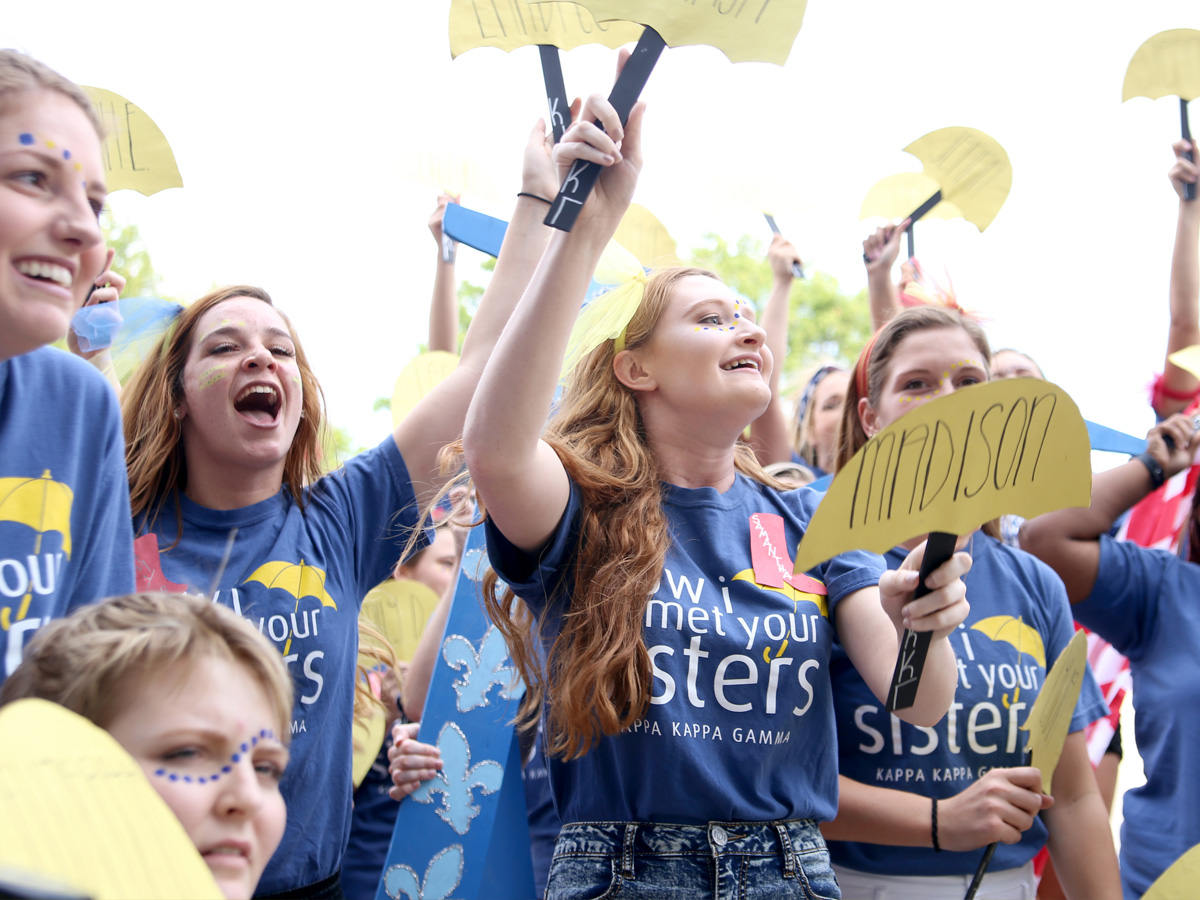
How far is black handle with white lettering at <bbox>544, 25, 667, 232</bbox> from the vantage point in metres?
1.41

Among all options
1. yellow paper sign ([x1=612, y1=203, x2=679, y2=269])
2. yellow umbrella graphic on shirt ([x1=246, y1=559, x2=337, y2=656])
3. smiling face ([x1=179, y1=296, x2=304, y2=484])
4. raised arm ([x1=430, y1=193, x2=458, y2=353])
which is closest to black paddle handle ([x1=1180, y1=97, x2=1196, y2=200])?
yellow paper sign ([x1=612, y1=203, x2=679, y2=269])

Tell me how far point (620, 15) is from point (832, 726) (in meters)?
1.19

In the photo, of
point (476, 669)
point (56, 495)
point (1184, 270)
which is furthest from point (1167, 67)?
point (56, 495)

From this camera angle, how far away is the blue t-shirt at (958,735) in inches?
79.5

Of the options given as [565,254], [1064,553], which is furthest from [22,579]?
[1064,553]

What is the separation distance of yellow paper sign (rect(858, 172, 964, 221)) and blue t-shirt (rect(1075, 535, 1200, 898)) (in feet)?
4.27

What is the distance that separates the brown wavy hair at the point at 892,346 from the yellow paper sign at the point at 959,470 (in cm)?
87

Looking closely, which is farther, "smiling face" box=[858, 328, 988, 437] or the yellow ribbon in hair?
"smiling face" box=[858, 328, 988, 437]

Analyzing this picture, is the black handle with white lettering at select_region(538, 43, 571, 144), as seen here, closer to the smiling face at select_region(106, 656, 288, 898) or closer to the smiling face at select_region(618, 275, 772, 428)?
the smiling face at select_region(618, 275, 772, 428)

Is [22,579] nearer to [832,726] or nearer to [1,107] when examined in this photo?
[1,107]

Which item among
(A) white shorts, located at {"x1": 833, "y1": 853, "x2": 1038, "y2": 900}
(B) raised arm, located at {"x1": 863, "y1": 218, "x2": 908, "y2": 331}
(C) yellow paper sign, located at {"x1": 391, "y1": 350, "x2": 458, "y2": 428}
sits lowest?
(A) white shorts, located at {"x1": 833, "y1": 853, "x2": 1038, "y2": 900}

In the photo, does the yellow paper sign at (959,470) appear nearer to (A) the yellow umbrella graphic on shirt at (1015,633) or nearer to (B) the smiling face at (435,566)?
(A) the yellow umbrella graphic on shirt at (1015,633)

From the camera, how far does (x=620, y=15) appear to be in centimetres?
142

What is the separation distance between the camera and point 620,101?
1433mm
